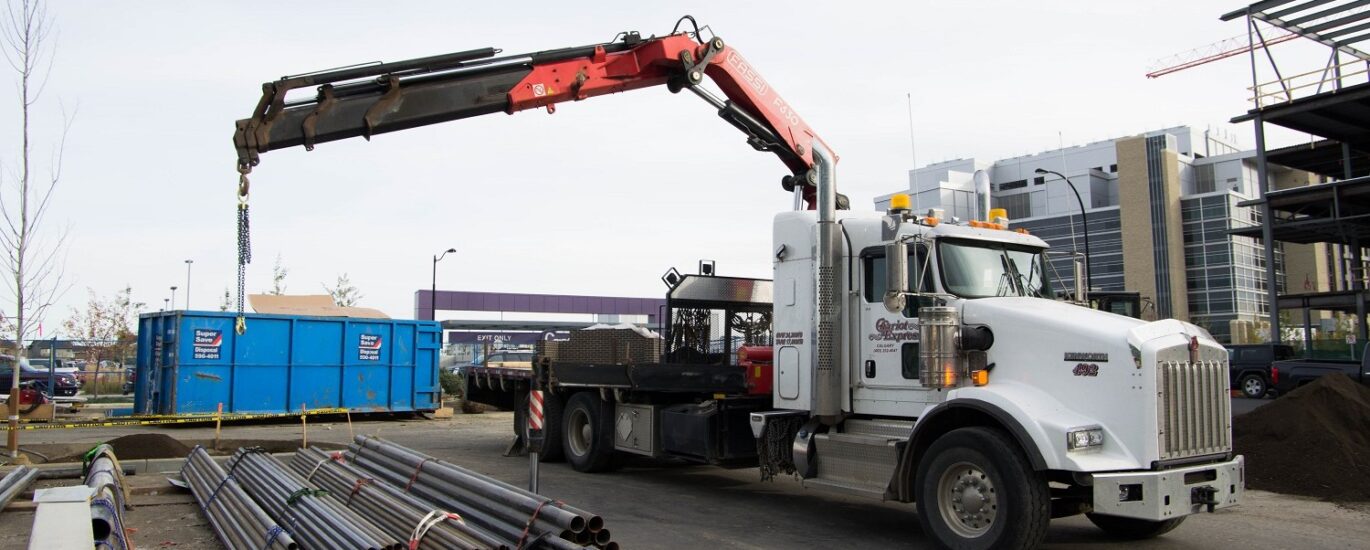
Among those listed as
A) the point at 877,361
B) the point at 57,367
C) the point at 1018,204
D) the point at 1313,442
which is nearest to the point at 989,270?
the point at 877,361

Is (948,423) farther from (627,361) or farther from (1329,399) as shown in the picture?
(1329,399)

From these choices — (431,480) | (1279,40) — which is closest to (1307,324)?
(1279,40)

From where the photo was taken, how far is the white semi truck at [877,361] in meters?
7.08

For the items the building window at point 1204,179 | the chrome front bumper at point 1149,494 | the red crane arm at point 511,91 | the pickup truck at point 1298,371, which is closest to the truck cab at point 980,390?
the chrome front bumper at point 1149,494

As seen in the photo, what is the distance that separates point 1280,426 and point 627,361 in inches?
360

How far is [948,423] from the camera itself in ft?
26.1

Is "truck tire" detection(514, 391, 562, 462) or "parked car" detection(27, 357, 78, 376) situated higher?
"parked car" detection(27, 357, 78, 376)

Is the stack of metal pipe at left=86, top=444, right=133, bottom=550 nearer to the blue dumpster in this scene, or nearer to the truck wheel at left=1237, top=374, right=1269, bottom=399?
the blue dumpster

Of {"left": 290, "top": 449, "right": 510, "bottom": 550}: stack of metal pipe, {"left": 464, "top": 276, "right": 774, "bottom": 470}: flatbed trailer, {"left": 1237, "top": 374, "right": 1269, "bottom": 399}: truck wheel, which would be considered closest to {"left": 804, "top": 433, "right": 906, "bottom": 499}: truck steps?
{"left": 464, "top": 276, "right": 774, "bottom": 470}: flatbed trailer

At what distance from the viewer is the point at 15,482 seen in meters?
9.98

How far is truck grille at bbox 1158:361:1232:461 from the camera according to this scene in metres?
7.09

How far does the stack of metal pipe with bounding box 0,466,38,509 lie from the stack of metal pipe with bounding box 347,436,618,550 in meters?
3.31

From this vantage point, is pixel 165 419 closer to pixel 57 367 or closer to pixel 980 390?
pixel 980 390

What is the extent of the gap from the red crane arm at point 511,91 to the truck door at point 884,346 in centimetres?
268
